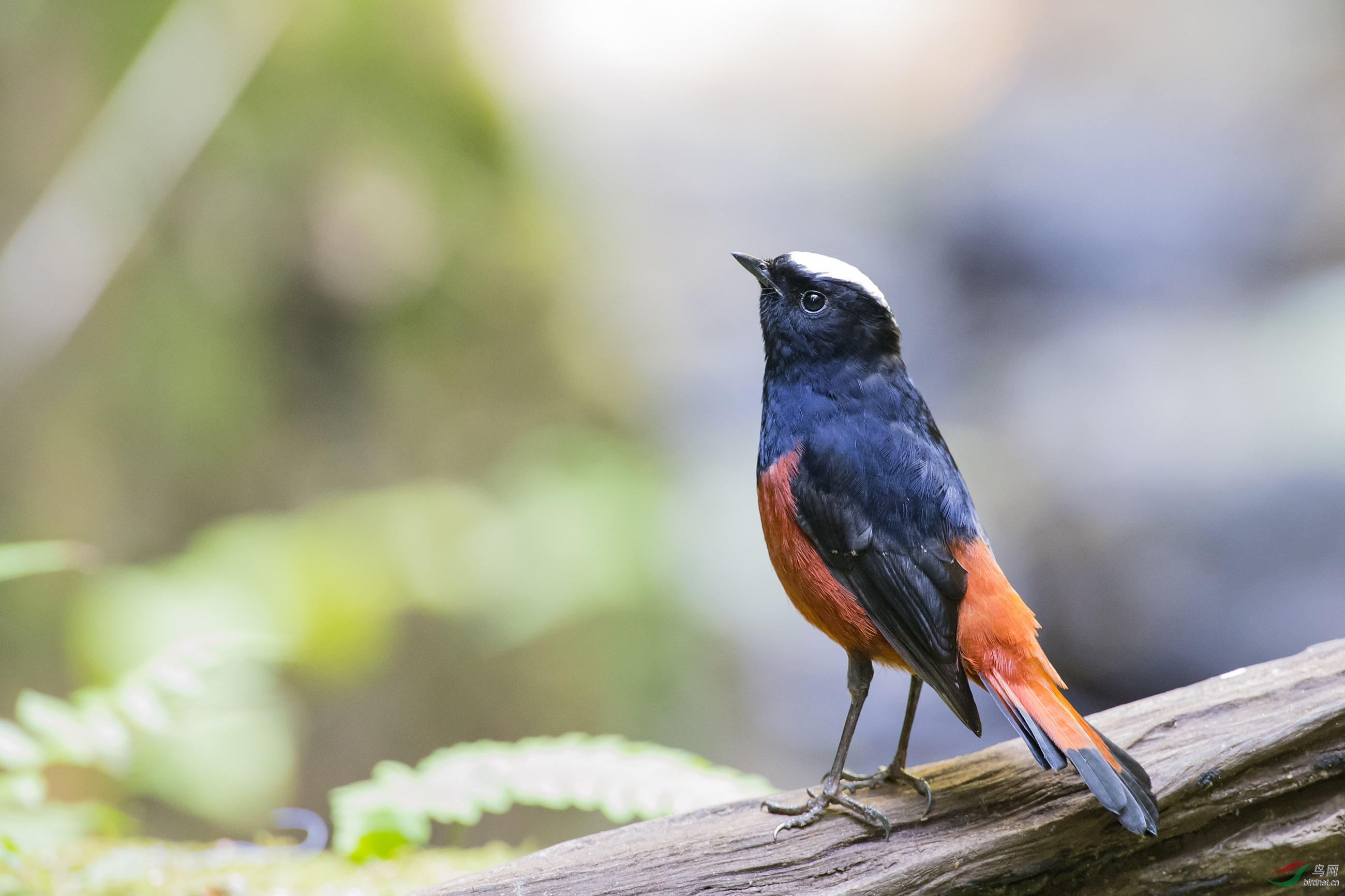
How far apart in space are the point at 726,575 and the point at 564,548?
5.04 feet

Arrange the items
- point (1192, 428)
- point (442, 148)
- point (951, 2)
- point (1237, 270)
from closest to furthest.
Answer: point (442, 148) → point (1192, 428) → point (1237, 270) → point (951, 2)

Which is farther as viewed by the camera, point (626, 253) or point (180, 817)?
point (626, 253)

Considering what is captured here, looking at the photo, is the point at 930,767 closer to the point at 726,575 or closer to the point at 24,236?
the point at 726,575

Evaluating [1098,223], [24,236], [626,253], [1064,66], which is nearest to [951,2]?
[1064,66]

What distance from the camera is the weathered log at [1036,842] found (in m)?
1.88

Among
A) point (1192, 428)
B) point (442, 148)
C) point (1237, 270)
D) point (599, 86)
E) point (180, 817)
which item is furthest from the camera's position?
point (599, 86)

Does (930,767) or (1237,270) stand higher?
(1237,270)

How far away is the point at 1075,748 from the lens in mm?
1785

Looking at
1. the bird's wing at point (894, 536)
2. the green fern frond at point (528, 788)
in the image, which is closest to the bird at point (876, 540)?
the bird's wing at point (894, 536)

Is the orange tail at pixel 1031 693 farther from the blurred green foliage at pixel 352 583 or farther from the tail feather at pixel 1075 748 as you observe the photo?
the blurred green foliage at pixel 352 583

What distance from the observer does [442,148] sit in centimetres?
554

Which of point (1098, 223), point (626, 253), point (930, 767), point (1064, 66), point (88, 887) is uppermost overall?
point (1064, 66)

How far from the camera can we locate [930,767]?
88.6 inches

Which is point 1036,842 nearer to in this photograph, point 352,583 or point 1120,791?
point 1120,791
